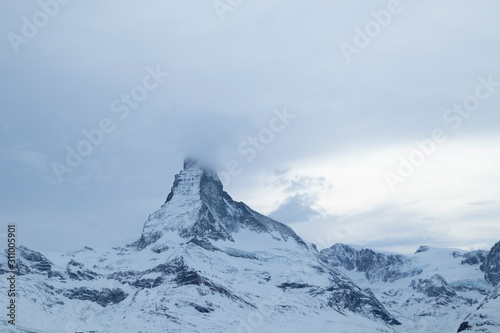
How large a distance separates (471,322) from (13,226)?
115061mm

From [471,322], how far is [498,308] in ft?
24.3

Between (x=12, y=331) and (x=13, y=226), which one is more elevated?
(x=13, y=226)

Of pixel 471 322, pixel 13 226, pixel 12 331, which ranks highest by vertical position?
pixel 13 226

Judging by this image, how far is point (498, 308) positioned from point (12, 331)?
138 m

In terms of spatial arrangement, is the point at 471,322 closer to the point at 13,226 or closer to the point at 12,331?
the point at 13,226

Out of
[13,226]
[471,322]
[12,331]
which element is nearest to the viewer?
[471,322]

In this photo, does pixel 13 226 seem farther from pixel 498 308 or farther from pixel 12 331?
pixel 498 308

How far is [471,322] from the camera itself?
510 feet

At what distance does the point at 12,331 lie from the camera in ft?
649

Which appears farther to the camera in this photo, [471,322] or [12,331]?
[12,331]

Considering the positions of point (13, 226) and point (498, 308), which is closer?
point (498, 308)

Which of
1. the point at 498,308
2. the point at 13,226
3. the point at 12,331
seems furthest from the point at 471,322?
the point at 12,331

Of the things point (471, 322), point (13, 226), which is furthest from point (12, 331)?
point (471, 322)

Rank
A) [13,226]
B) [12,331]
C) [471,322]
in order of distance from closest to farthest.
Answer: [471,322]
[13,226]
[12,331]
